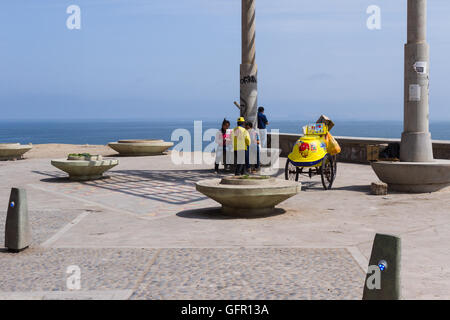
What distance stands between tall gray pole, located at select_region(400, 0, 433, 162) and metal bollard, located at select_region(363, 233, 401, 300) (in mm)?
9054

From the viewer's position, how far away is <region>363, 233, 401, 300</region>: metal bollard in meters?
4.18

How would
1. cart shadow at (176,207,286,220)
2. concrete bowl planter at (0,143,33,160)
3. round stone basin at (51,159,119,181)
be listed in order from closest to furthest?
cart shadow at (176,207,286,220) < round stone basin at (51,159,119,181) < concrete bowl planter at (0,143,33,160)

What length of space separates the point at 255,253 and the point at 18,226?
2.97 meters

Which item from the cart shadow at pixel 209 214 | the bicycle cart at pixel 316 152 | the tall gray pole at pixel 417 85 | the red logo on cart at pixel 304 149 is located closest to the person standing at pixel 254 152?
the bicycle cart at pixel 316 152

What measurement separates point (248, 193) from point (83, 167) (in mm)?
6942

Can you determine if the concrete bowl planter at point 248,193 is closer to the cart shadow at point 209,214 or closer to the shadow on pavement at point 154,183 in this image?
the cart shadow at point 209,214

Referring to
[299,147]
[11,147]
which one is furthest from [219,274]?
[11,147]

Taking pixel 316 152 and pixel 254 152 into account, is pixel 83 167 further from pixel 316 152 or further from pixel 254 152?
pixel 316 152

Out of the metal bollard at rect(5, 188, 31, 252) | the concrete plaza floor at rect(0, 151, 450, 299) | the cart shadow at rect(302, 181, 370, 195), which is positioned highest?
the metal bollard at rect(5, 188, 31, 252)

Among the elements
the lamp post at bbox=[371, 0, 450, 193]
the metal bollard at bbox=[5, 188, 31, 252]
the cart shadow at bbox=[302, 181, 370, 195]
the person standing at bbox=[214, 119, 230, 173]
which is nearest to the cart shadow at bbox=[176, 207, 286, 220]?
the metal bollard at bbox=[5, 188, 31, 252]

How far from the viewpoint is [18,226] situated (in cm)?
716

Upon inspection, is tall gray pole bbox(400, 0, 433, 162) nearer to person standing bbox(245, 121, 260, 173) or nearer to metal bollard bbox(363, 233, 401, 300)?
person standing bbox(245, 121, 260, 173)
